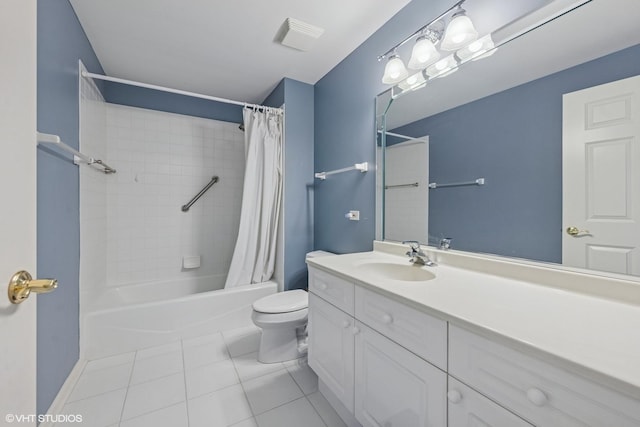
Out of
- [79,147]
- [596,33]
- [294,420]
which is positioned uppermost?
[596,33]

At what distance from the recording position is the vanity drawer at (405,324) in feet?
2.40

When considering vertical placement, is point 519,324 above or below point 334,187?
below

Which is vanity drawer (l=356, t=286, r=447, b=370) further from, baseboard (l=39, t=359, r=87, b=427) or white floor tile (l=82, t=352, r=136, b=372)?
white floor tile (l=82, t=352, r=136, b=372)

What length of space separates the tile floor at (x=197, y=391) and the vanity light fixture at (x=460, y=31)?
194cm

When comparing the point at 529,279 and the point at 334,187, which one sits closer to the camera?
the point at 529,279

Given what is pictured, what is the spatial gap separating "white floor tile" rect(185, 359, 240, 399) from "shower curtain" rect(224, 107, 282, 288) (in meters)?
0.77

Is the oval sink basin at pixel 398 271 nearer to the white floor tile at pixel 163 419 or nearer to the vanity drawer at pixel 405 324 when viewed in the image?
the vanity drawer at pixel 405 324

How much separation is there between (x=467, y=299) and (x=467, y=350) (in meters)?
0.18

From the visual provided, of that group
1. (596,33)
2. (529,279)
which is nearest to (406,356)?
(529,279)

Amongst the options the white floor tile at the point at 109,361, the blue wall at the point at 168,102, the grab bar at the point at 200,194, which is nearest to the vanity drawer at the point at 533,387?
the white floor tile at the point at 109,361

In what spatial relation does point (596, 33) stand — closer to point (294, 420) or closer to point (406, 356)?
point (406, 356)

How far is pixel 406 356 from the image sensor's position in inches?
33.0
